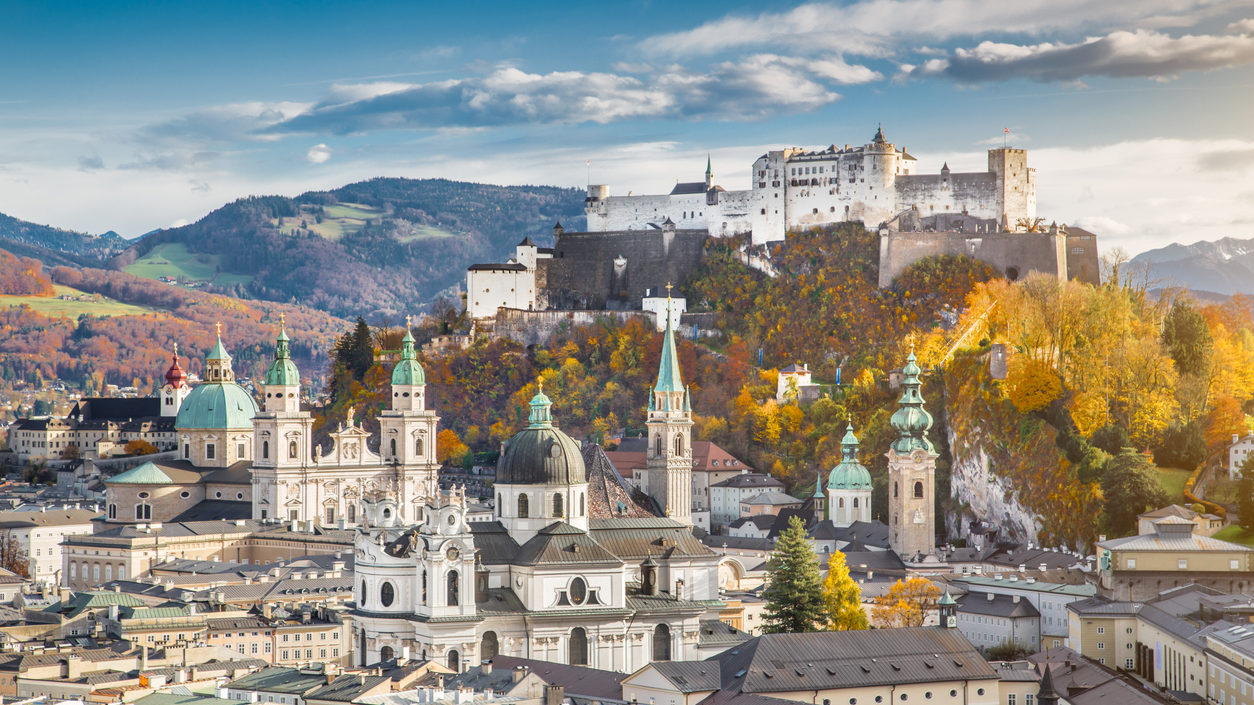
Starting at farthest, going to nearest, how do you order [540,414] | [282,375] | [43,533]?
[43,533] < [282,375] < [540,414]

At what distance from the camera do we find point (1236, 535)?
84.6 meters

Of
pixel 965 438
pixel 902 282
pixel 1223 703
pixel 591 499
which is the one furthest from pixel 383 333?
pixel 1223 703

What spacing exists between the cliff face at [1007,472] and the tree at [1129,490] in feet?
5.77

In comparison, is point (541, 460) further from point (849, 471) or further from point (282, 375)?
point (282, 375)

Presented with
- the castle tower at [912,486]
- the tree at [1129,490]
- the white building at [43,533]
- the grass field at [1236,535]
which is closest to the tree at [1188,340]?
the tree at [1129,490]

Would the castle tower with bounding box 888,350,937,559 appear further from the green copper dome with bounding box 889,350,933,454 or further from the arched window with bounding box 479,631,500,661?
the arched window with bounding box 479,631,500,661

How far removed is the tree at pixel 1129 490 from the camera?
290 ft

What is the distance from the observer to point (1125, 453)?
9000cm

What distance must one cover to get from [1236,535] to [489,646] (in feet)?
112

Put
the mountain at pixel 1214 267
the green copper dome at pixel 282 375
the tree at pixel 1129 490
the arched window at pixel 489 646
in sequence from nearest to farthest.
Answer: the arched window at pixel 489 646, the tree at pixel 1129 490, the green copper dome at pixel 282 375, the mountain at pixel 1214 267

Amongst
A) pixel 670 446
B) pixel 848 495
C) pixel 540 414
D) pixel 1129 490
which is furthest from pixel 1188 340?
pixel 540 414

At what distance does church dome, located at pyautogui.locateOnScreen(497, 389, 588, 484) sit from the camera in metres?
73.2

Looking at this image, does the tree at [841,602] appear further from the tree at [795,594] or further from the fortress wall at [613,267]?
the fortress wall at [613,267]

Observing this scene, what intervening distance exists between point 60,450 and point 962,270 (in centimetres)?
8394
